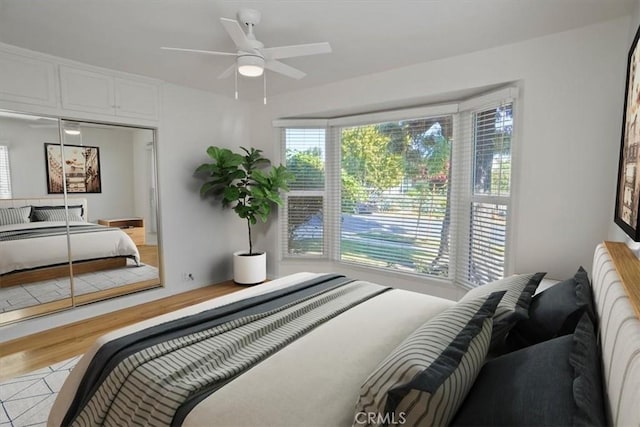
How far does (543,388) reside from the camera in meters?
0.82

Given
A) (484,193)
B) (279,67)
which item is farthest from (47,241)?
(484,193)

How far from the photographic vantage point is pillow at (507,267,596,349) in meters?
1.24

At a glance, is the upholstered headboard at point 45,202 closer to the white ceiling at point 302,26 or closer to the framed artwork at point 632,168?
the white ceiling at point 302,26

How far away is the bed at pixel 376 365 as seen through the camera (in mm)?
774

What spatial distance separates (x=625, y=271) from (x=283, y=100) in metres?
3.82

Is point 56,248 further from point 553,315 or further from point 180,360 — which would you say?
point 553,315

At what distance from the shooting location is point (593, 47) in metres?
2.35

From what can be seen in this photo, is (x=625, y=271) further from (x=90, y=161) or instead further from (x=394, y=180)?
(x=90, y=161)

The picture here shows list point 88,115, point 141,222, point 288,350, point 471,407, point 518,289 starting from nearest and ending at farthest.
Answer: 1. point 471,407
2. point 288,350
3. point 518,289
4. point 88,115
5. point 141,222

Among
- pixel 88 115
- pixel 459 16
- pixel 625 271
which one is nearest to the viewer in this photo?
pixel 625 271

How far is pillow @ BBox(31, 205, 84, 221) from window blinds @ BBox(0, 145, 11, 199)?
23 cm

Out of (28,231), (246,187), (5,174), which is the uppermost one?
(5,174)

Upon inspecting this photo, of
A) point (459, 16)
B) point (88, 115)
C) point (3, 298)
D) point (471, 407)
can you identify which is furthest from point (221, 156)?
point (471, 407)

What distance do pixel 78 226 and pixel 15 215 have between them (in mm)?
480
